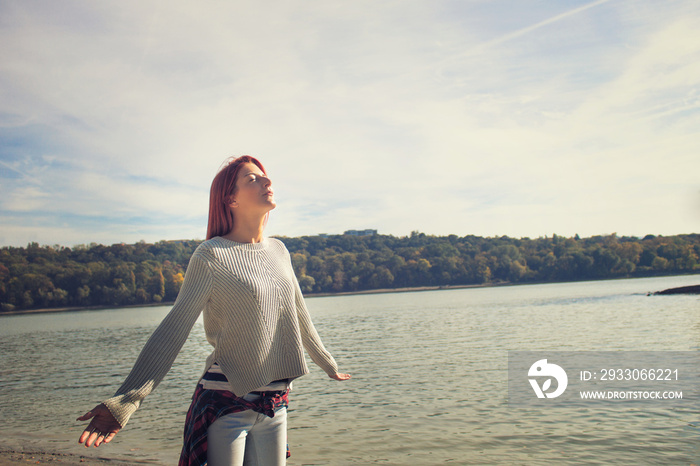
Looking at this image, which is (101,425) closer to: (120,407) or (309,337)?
(120,407)

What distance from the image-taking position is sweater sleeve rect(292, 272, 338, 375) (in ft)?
8.91

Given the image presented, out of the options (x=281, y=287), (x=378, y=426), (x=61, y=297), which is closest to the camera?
(x=281, y=287)

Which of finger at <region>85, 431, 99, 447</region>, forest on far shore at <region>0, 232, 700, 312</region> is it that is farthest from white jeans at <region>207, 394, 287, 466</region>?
forest on far shore at <region>0, 232, 700, 312</region>

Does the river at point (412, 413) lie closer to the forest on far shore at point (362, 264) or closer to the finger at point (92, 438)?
the finger at point (92, 438)

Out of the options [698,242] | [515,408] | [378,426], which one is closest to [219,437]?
[378,426]

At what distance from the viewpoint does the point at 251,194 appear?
2.54 meters

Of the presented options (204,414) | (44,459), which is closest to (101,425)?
(204,414)

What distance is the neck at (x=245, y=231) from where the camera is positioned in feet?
8.43

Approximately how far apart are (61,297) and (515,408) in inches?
3715

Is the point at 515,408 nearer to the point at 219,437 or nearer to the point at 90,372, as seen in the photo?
the point at 219,437

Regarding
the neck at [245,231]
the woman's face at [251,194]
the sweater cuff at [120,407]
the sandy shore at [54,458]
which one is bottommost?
the sandy shore at [54,458]

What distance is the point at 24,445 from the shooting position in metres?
9.27

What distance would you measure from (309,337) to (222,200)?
2.81 ft

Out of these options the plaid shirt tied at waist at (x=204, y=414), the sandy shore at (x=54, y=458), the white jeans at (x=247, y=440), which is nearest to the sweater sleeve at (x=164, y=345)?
the plaid shirt tied at waist at (x=204, y=414)
